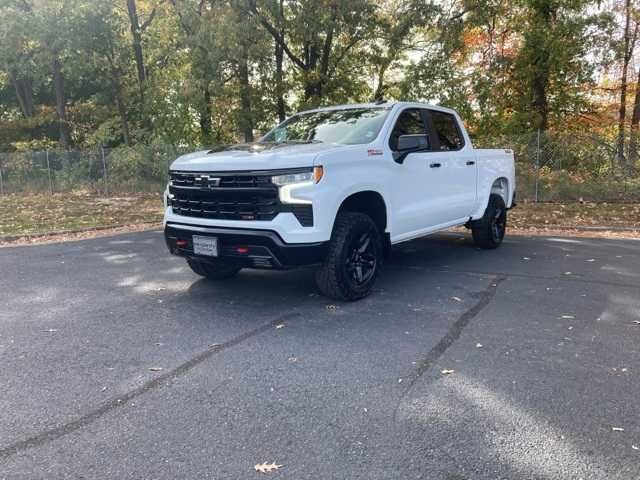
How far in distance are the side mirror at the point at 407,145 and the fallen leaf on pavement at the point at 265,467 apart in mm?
3711

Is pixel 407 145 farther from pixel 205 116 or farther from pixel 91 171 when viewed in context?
pixel 205 116

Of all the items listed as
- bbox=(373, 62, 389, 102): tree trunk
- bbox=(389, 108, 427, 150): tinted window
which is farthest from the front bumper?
bbox=(373, 62, 389, 102): tree trunk

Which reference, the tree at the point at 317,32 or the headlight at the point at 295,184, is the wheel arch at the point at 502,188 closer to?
the headlight at the point at 295,184

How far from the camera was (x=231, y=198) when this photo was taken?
4.96 meters

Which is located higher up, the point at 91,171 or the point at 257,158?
the point at 91,171

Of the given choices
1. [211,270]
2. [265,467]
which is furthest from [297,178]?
[265,467]

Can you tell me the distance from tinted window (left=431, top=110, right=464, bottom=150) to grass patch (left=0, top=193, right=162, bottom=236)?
7.80m

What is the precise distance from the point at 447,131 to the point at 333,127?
6.24ft

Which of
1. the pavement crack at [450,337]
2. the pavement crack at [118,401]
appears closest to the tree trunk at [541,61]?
the pavement crack at [450,337]

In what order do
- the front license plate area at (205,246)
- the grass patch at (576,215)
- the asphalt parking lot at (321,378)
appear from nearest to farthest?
1. the asphalt parking lot at (321,378)
2. the front license plate area at (205,246)
3. the grass patch at (576,215)

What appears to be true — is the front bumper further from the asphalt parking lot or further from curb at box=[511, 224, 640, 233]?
curb at box=[511, 224, 640, 233]

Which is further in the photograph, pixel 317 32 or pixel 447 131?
pixel 317 32

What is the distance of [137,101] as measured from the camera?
78.4 ft

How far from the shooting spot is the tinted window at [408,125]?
19.2 feet
